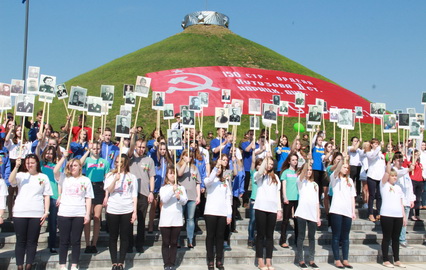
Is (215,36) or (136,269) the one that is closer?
(136,269)

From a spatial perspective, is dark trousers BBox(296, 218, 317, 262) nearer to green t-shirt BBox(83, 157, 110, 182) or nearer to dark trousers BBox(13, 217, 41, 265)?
green t-shirt BBox(83, 157, 110, 182)

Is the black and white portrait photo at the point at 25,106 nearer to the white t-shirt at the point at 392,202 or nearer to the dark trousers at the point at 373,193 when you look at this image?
the white t-shirt at the point at 392,202

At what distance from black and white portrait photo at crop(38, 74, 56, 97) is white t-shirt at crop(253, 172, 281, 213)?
453 centimetres

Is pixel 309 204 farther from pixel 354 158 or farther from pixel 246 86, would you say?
pixel 246 86

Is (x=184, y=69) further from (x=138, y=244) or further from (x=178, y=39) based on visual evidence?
(x=138, y=244)

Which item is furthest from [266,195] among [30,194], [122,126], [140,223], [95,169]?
[30,194]

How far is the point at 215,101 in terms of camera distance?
2683cm

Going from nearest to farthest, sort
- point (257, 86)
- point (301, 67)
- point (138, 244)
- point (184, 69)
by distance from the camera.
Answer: point (138, 244), point (257, 86), point (184, 69), point (301, 67)

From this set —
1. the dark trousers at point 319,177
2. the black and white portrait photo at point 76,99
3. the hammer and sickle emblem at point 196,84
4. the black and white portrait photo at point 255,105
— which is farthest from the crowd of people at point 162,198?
the hammer and sickle emblem at point 196,84

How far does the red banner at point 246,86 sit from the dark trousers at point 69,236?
18.6 meters

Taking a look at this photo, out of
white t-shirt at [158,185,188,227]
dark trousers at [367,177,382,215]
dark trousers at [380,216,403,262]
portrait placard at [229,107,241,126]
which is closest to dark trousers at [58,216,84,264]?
white t-shirt at [158,185,188,227]

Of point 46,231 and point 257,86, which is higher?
point 257,86

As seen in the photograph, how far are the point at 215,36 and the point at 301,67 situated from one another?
992 cm

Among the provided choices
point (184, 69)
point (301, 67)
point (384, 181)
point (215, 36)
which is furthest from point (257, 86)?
point (384, 181)
